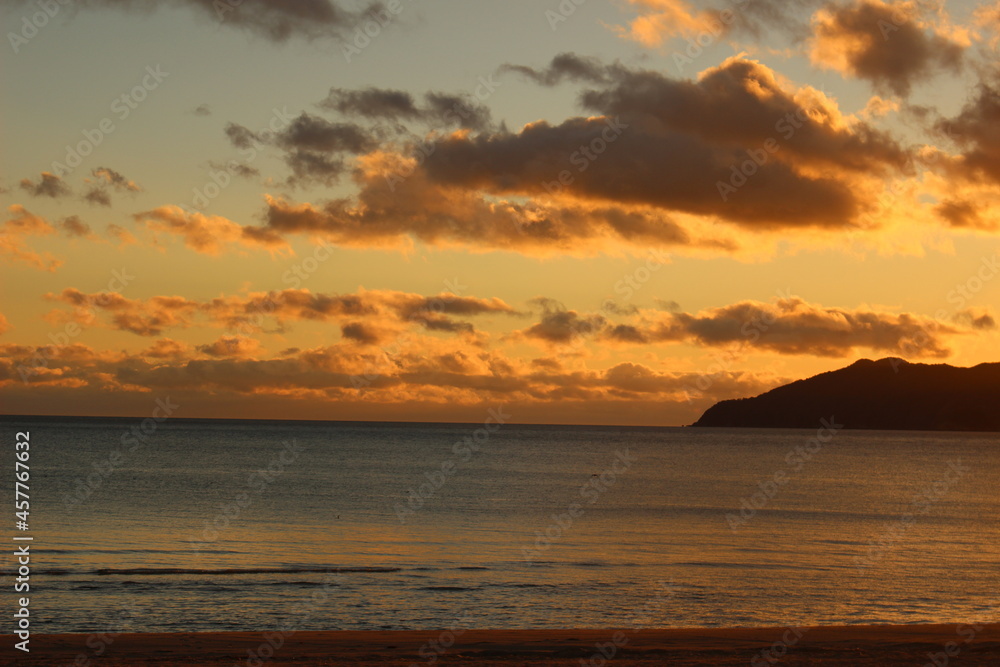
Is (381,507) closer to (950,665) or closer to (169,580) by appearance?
(169,580)

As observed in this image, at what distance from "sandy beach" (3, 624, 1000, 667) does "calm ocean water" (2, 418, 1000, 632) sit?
4674 mm

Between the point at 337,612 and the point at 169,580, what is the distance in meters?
8.89

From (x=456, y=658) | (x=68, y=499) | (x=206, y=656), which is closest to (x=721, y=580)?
(x=456, y=658)

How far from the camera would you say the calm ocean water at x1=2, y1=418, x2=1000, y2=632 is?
104 feet

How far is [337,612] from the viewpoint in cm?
3114
